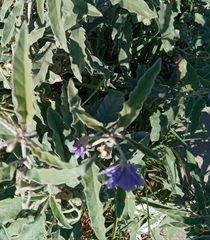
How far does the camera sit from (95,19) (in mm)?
2074

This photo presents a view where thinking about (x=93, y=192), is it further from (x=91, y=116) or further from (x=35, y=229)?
(x=35, y=229)

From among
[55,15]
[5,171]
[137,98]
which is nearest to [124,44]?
[55,15]

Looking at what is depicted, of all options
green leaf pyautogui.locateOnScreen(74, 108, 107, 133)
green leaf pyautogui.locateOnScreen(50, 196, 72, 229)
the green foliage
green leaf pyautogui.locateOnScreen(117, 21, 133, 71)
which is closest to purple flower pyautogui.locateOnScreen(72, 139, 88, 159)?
the green foliage

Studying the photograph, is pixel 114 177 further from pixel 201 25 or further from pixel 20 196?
pixel 201 25

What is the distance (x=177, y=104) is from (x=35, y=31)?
28.8 inches

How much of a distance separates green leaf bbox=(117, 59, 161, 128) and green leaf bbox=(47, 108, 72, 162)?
13.4 inches

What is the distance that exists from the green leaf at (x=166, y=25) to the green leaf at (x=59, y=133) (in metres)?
0.76

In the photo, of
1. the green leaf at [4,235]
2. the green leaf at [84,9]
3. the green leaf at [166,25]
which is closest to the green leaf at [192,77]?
the green leaf at [166,25]

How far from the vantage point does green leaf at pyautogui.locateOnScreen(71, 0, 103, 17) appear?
159cm

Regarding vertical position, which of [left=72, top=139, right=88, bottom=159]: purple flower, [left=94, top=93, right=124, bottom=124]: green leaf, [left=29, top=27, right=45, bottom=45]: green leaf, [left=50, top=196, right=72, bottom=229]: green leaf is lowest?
[left=50, top=196, right=72, bottom=229]: green leaf

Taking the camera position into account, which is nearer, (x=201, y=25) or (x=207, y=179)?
(x=201, y=25)

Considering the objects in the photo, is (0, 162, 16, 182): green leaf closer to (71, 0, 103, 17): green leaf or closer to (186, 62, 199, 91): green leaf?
(71, 0, 103, 17): green leaf

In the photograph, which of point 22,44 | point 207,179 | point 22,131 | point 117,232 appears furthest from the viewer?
point 207,179

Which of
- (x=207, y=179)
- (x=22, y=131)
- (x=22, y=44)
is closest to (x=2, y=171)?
(x=22, y=131)
